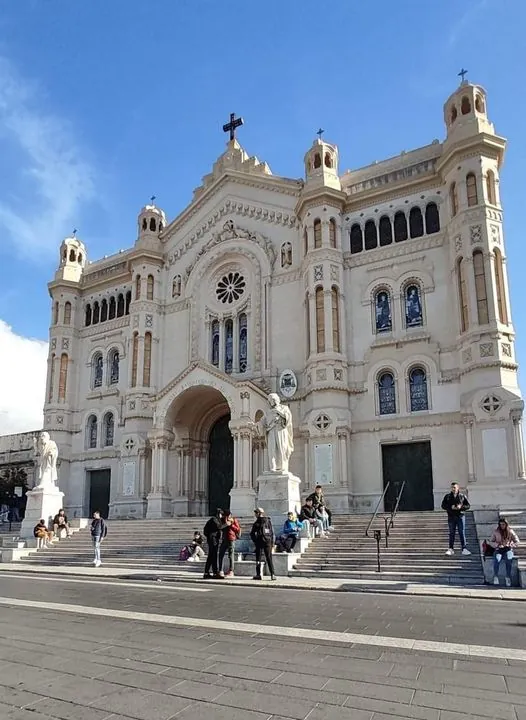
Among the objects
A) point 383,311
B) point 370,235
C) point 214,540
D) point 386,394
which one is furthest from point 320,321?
point 214,540

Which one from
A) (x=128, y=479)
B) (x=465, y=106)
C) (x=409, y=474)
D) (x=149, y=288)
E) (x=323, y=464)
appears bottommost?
(x=409, y=474)

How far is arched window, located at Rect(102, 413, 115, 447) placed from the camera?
112 feet

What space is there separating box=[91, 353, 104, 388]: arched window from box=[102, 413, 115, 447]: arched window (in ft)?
7.93

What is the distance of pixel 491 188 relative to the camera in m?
25.6

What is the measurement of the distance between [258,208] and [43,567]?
2032 centimetres

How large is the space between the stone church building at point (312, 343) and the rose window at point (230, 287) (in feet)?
0.36

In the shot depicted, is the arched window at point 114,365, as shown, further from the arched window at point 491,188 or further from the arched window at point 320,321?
the arched window at point 491,188

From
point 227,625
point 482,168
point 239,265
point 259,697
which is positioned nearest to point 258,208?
point 239,265

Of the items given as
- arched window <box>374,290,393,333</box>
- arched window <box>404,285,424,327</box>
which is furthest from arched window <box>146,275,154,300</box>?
arched window <box>404,285,424,327</box>

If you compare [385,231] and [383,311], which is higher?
[385,231]

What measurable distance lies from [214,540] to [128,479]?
649 inches

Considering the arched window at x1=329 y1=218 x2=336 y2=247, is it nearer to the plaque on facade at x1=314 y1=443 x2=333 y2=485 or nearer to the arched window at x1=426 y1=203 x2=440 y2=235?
the arched window at x1=426 y1=203 x2=440 y2=235

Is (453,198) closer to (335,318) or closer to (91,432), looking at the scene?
(335,318)

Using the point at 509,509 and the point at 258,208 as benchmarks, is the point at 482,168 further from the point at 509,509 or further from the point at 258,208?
the point at 509,509
